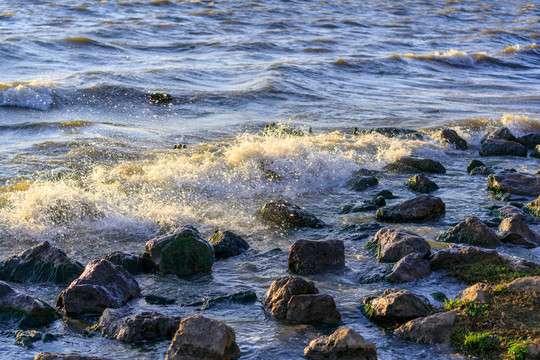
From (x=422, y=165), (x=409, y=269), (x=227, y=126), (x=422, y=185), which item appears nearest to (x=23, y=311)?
(x=409, y=269)

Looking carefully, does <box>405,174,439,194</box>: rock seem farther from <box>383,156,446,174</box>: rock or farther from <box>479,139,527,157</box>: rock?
<box>479,139,527,157</box>: rock

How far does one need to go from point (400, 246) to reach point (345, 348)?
182cm

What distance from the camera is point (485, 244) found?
5496 mm

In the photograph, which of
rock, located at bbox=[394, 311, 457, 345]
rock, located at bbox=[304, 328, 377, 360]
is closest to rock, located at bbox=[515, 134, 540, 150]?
rock, located at bbox=[394, 311, 457, 345]

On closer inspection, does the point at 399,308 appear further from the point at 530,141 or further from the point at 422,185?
the point at 530,141

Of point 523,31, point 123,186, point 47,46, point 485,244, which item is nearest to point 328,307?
point 485,244

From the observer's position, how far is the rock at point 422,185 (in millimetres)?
7559

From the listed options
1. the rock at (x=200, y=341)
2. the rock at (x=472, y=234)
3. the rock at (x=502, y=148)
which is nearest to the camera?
the rock at (x=200, y=341)

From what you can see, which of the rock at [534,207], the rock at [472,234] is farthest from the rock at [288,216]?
the rock at [534,207]

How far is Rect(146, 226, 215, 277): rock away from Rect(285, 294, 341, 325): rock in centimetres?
112

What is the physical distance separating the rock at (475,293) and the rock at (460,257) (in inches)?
21.7

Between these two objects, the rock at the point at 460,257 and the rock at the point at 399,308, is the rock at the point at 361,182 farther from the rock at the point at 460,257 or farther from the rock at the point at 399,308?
the rock at the point at 399,308

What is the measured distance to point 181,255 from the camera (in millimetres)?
5016

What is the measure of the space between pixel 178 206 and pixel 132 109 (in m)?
6.59
